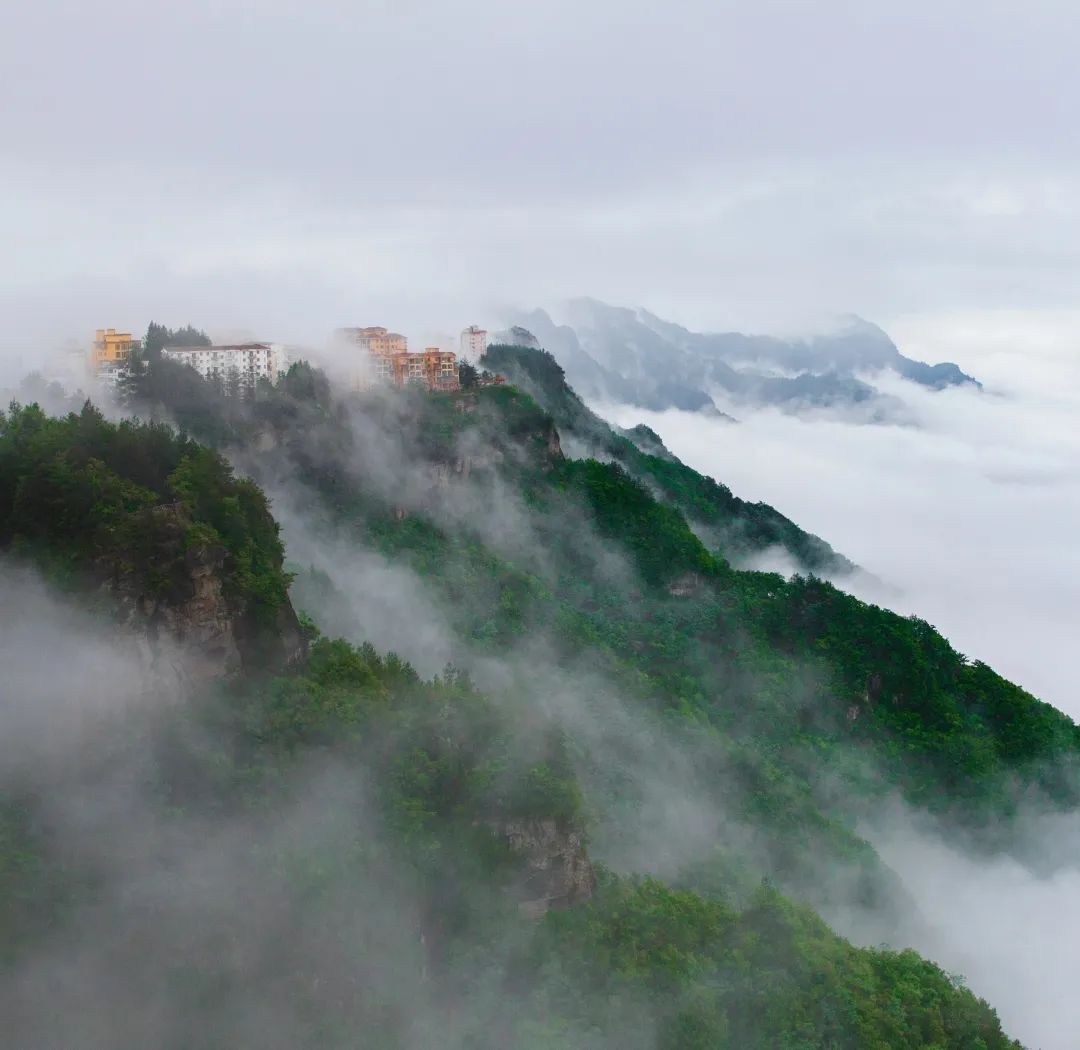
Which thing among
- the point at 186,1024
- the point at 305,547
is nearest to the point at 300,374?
the point at 305,547

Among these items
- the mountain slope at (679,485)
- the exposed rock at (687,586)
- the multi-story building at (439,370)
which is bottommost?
the exposed rock at (687,586)

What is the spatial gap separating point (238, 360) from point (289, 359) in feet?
15.9

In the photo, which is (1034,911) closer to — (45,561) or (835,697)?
(835,697)

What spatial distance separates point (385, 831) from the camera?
30.3 m

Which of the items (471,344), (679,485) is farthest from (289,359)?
(679,485)

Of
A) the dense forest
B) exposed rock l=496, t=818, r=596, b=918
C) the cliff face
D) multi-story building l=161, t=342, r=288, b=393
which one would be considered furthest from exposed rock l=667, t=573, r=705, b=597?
the cliff face

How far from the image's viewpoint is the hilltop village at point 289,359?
2603 inches

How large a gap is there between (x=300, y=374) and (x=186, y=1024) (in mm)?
49182

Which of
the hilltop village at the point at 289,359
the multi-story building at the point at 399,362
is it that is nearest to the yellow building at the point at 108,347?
the hilltop village at the point at 289,359

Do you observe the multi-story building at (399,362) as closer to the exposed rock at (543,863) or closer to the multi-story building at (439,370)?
the multi-story building at (439,370)

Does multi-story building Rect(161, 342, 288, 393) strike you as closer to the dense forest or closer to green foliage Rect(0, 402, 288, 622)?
the dense forest

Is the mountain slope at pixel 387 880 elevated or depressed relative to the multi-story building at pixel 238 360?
depressed

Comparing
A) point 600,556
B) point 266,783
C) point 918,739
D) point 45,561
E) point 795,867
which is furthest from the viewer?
point 600,556

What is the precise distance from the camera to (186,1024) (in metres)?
24.2
